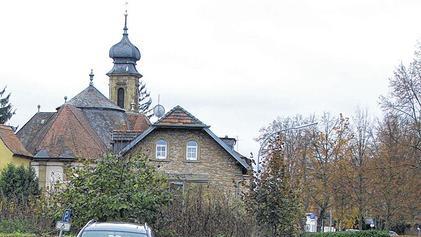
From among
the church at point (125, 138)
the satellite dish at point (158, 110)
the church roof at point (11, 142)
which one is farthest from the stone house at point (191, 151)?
the satellite dish at point (158, 110)

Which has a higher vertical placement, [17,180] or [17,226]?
[17,180]

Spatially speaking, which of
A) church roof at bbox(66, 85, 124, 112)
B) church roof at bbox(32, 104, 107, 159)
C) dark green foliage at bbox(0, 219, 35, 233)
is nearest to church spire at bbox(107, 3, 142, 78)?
church roof at bbox(66, 85, 124, 112)

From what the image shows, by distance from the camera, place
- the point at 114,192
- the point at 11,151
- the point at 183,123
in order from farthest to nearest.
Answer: the point at 11,151, the point at 183,123, the point at 114,192

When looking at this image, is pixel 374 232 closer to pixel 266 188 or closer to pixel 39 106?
pixel 266 188

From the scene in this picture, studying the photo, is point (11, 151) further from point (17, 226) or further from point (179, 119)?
point (17, 226)

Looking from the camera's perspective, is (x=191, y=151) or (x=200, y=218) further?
(x=191, y=151)

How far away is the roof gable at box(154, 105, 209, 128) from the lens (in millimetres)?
51094

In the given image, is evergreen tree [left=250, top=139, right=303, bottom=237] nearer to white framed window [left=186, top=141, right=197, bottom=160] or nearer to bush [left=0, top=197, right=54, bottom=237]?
bush [left=0, top=197, right=54, bottom=237]

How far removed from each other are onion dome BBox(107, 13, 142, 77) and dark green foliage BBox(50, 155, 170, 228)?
76931 mm

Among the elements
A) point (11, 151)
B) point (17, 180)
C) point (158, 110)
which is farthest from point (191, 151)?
point (158, 110)

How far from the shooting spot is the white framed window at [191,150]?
5172cm

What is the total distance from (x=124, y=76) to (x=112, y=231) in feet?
286

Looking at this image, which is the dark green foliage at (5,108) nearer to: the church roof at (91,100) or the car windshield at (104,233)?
the church roof at (91,100)

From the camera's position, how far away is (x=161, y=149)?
170 feet
